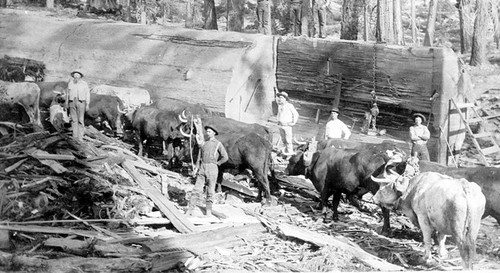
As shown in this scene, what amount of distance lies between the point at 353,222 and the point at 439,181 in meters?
2.91

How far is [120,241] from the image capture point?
33.6ft

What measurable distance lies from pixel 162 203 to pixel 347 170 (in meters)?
3.57

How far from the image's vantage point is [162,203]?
1218 cm

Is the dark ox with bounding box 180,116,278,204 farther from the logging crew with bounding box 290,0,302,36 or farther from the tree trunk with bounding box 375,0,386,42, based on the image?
the logging crew with bounding box 290,0,302,36

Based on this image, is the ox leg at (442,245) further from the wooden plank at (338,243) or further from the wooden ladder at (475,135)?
the wooden ladder at (475,135)

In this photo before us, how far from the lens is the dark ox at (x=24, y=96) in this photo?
1738 cm

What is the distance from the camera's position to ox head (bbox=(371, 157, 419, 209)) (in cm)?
1102

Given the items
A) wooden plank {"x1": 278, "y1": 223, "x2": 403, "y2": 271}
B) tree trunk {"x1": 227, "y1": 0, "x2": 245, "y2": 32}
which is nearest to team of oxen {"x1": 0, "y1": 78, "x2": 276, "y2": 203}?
wooden plank {"x1": 278, "y1": 223, "x2": 403, "y2": 271}

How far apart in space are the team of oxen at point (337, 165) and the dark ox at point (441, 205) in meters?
0.01

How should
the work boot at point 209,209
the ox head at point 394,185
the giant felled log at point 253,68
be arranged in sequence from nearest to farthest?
the ox head at point 394,185, the work boot at point 209,209, the giant felled log at point 253,68

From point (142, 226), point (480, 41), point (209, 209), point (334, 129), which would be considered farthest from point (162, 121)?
point (480, 41)

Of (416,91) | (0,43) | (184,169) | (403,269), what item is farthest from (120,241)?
(0,43)

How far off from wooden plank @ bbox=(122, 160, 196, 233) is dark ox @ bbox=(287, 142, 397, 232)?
3042 mm

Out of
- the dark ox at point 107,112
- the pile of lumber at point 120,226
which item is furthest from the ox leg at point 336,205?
the dark ox at point 107,112
